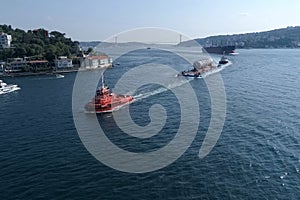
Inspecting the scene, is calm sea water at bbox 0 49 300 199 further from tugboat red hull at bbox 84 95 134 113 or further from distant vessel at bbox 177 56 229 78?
distant vessel at bbox 177 56 229 78

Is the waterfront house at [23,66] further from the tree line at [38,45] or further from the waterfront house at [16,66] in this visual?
the tree line at [38,45]

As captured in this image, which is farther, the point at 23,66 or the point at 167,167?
the point at 23,66

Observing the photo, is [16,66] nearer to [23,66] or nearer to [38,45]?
[23,66]

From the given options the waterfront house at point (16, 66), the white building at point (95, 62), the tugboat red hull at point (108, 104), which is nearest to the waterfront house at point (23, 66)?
the waterfront house at point (16, 66)

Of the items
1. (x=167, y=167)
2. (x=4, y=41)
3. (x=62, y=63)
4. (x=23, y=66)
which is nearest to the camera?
(x=167, y=167)

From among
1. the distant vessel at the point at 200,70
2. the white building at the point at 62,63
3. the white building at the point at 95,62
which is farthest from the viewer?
the white building at the point at 95,62

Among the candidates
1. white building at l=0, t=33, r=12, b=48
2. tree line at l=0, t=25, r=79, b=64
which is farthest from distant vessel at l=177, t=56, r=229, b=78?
white building at l=0, t=33, r=12, b=48

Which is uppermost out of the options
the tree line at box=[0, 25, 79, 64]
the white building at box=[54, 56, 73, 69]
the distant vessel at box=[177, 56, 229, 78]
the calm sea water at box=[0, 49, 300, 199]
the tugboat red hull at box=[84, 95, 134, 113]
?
the tree line at box=[0, 25, 79, 64]

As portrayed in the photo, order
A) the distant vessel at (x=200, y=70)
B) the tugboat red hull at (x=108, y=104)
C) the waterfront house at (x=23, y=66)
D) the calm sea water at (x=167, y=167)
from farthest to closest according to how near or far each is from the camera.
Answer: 1. the waterfront house at (x=23, y=66)
2. the distant vessel at (x=200, y=70)
3. the tugboat red hull at (x=108, y=104)
4. the calm sea water at (x=167, y=167)

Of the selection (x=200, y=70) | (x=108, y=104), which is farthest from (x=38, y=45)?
(x=108, y=104)
